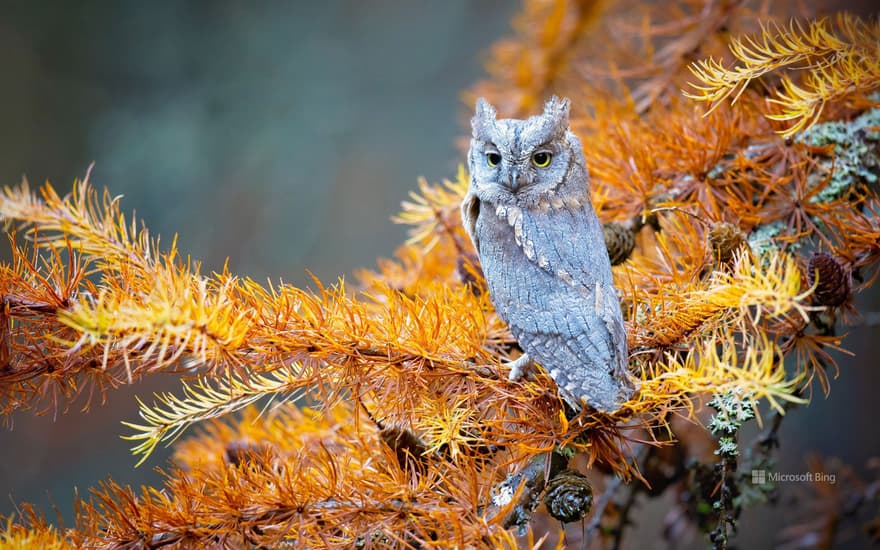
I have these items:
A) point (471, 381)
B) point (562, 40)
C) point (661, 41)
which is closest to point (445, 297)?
point (471, 381)

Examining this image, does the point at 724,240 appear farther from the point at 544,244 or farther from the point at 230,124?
the point at 230,124

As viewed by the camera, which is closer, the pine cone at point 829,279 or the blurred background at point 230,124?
the pine cone at point 829,279

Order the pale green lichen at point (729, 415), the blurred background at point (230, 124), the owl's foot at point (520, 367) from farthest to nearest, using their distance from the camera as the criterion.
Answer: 1. the blurred background at point (230, 124)
2. the owl's foot at point (520, 367)
3. the pale green lichen at point (729, 415)

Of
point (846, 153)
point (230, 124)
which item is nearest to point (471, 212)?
point (846, 153)

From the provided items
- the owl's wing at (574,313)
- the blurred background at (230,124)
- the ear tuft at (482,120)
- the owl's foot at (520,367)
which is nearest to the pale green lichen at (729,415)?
the owl's wing at (574,313)

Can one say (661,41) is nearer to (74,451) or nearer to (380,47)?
(380,47)

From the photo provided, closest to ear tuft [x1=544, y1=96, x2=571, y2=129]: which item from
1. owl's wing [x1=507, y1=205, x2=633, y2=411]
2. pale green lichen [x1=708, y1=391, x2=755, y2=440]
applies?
owl's wing [x1=507, y1=205, x2=633, y2=411]

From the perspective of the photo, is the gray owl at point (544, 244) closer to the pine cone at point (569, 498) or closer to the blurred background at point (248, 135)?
the pine cone at point (569, 498)
